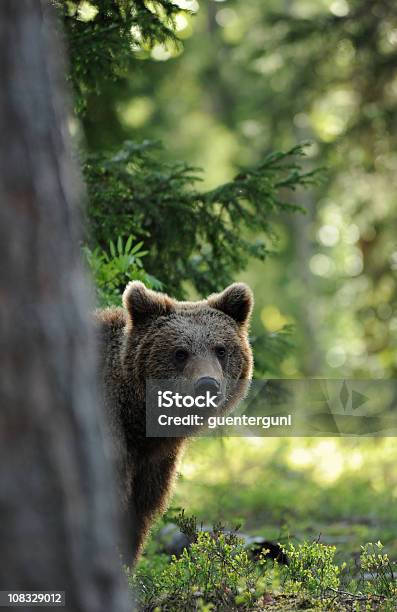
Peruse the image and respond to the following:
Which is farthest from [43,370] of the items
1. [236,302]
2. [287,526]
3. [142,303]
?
[287,526]

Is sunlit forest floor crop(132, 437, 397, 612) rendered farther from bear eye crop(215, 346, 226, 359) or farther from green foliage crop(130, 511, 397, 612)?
bear eye crop(215, 346, 226, 359)

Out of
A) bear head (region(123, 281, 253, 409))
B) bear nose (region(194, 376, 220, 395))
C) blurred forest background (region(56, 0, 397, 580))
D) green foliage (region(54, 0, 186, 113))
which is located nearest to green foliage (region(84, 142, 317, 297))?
blurred forest background (region(56, 0, 397, 580))

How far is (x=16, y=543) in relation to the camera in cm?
259

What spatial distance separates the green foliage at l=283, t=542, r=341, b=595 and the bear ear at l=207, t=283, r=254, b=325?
1.62 metres

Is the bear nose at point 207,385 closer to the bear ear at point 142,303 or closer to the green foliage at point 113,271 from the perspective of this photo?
the bear ear at point 142,303

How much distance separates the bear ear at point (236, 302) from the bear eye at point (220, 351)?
16.1 inches

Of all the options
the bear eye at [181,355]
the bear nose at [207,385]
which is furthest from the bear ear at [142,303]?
the bear nose at [207,385]

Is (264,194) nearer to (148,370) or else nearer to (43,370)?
(148,370)

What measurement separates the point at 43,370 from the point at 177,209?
16.7 feet

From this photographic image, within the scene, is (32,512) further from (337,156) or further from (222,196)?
(337,156)

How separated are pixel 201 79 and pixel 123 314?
2347cm

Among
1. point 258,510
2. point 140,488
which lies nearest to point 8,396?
point 140,488

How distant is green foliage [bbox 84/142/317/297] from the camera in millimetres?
7371

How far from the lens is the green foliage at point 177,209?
7.37 m
